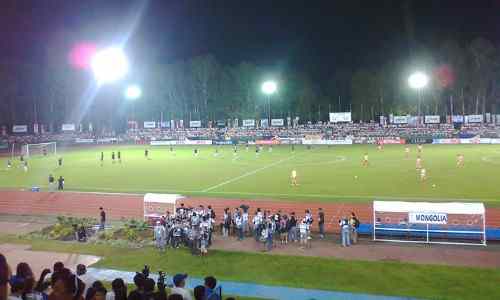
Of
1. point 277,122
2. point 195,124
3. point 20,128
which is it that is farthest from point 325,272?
point 20,128

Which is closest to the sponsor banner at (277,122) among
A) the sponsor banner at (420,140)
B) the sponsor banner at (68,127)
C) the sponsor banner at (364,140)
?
the sponsor banner at (364,140)

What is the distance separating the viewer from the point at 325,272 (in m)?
16.7

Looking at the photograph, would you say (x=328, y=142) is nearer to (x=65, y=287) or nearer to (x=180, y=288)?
(x=180, y=288)

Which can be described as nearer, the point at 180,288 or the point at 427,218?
the point at 180,288

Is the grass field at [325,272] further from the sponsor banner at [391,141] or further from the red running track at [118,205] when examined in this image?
the sponsor banner at [391,141]

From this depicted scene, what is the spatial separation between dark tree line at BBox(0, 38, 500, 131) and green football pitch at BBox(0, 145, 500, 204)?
4047 centimetres

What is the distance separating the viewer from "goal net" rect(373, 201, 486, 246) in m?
20.1

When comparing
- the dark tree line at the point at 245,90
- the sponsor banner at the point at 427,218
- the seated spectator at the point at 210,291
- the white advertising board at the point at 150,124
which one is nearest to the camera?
the seated spectator at the point at 210,291

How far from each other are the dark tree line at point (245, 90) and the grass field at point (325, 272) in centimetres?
8240

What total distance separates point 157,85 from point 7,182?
71.7 metres

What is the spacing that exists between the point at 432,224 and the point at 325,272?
7.47 metres

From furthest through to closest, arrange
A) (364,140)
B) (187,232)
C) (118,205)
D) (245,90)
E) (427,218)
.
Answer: (245,90), (364,140), (118,205), (427,218), (187,232)

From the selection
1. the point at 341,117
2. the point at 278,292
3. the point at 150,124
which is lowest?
the point at 278,292

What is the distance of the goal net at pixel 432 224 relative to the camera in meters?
20.1
